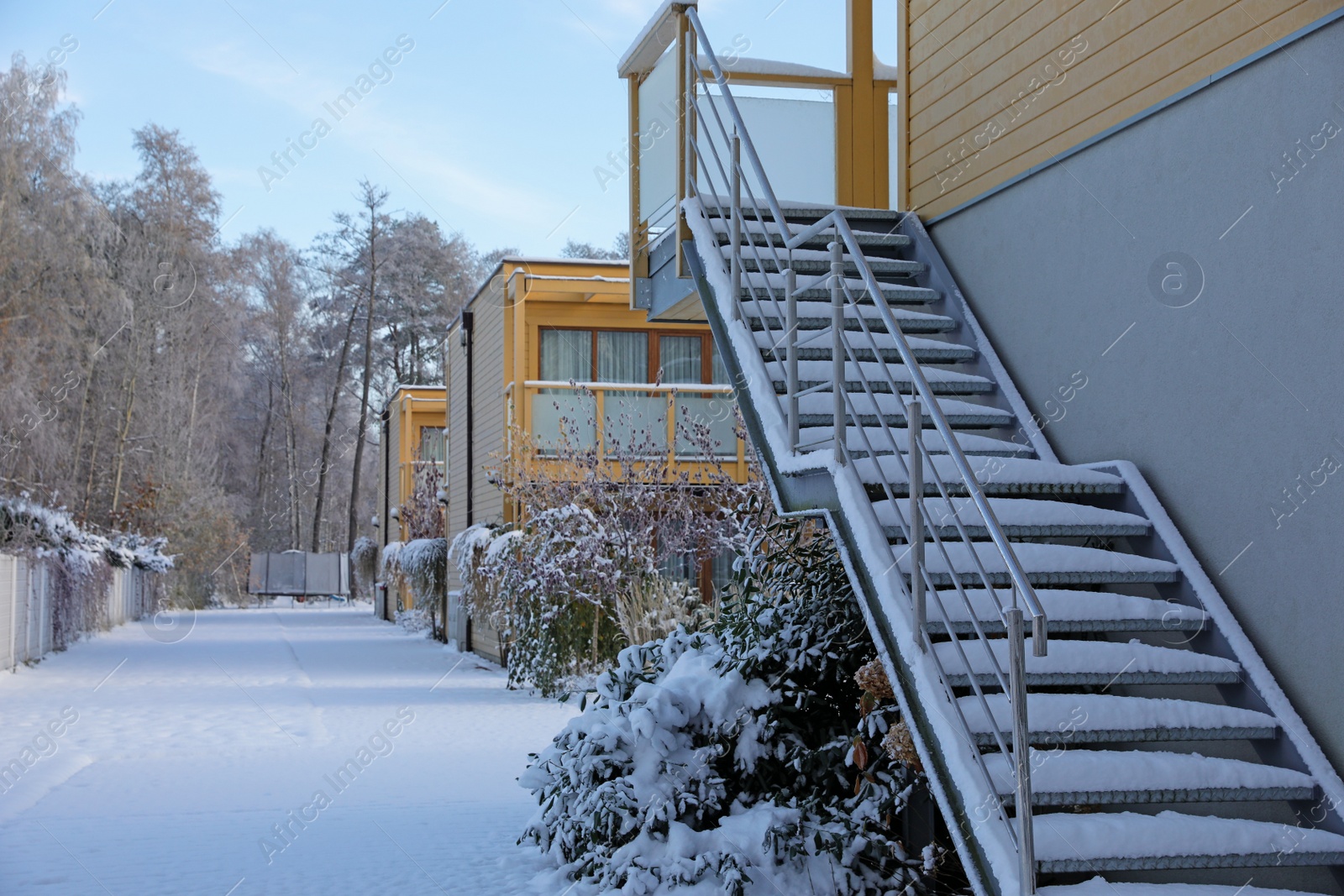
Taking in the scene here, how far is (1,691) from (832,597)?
35.0 feet

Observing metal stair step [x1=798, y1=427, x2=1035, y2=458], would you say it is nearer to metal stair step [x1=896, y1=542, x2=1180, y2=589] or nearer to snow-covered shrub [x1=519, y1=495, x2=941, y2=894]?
snow-covered shrub [x1=519, y1=495, x2=941, y2=894]

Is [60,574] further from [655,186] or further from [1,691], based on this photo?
[655,186]

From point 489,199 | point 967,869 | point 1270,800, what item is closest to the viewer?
point 967,869

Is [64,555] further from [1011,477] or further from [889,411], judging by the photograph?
[1011,477]

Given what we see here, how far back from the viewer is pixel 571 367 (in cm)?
1678

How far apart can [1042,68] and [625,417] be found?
30.9 ft

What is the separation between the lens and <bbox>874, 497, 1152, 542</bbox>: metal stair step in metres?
4.87

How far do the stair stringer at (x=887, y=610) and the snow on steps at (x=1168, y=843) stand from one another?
0.17 meters

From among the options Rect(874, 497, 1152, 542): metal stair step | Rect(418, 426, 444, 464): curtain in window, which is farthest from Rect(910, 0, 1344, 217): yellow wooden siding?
Rect(418, 426, 444, 464): curtain in window

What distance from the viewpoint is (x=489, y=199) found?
1545cm

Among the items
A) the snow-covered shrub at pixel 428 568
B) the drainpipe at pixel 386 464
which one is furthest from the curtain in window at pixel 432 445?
the snow-covered shrub at pixel 428 568

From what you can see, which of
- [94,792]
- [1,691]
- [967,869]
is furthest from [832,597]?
[1,691]

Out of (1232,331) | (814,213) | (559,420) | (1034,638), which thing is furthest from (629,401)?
(1034,638)

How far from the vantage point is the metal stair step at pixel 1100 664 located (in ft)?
13.8
